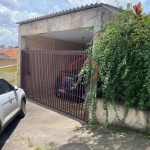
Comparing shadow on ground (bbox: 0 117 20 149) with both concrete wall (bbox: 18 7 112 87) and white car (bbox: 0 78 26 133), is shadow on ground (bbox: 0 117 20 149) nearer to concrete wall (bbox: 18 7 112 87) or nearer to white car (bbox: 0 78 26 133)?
white car (bbox: 0 78 26 133)

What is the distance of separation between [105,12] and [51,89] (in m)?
3.53

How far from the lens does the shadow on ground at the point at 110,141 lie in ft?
11.5

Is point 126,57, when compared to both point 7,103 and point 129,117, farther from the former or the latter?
point 7,103

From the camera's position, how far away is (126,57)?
4016 millimetres

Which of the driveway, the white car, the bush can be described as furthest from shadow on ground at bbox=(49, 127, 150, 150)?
the white car

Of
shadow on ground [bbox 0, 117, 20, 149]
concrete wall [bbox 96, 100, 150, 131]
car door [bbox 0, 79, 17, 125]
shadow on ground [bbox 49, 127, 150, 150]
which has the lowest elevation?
shadow on ground [bbox 0, 117, 20, 149]

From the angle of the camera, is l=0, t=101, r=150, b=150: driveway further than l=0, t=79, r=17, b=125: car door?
No

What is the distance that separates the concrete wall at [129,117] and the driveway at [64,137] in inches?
7.5

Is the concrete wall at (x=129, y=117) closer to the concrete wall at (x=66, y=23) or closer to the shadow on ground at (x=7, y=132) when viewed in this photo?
the concrete wall at (x=66, y=23)

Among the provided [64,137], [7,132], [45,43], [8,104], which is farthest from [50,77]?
[45,43]

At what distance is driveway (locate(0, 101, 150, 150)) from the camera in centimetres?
363

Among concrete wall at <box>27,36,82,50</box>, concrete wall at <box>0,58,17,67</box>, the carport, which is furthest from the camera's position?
concrete wall at <box>0,58,17,67</box>

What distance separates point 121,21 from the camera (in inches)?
172

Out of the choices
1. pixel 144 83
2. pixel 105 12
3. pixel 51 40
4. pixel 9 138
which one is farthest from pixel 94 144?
pixel 51 40
